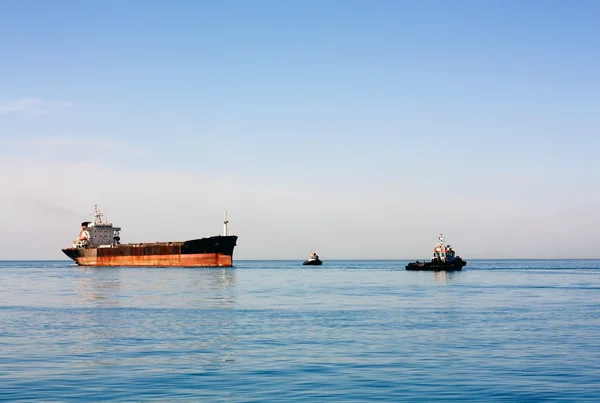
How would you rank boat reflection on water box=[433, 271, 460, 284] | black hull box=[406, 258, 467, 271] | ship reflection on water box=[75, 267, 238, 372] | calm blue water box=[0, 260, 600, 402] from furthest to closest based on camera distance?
1. black hull box=[406, 258, 467, 271]
2. boat reflection on water box=[433, 271, 460, 284]
3. ship reflection on water box=[75, 267, 238, 372]
4. calm blue water box=[0, 260, 600, 402]

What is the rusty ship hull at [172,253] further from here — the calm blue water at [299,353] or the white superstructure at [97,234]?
the calm blue water at [299,353]

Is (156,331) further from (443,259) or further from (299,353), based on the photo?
(443,259)

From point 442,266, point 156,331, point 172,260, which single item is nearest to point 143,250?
point 172,260

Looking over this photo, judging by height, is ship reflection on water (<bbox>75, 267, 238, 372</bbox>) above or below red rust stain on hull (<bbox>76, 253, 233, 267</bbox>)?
below

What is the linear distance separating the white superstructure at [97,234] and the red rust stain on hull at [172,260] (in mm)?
9500

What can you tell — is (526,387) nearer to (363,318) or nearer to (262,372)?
(262,372)

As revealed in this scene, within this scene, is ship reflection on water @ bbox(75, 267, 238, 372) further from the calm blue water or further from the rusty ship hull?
the rusty ship hull

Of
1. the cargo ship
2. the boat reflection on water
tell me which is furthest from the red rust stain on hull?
the boat reflection on water

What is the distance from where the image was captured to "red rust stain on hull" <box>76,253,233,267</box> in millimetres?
151625

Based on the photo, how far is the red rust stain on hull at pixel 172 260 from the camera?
152 metres

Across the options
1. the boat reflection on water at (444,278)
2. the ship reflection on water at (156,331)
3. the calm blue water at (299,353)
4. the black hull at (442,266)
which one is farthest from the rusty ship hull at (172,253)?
the calm blue water at (299,353)

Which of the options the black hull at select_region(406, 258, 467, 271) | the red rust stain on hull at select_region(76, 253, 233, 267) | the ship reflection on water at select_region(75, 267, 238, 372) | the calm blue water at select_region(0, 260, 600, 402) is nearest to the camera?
the calm blue water at select_region(0, 260, 600, 402)

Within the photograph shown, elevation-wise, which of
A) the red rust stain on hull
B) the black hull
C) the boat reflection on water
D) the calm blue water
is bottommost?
the boat reflection on water

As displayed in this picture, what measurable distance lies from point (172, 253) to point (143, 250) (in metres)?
12.1
